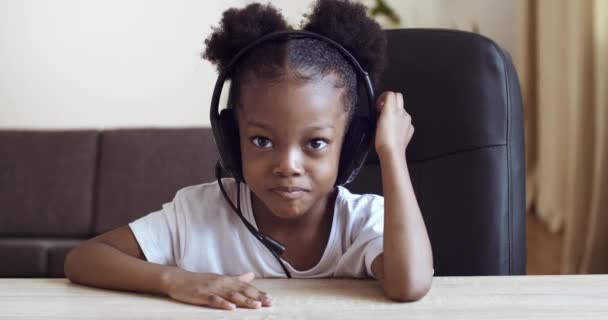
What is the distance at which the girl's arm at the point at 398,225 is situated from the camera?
80cm

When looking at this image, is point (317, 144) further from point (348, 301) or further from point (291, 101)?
point (348, 301)

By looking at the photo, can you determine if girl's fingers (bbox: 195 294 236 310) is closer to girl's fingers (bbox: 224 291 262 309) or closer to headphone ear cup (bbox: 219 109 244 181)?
girl's fingers (bbox: 224 291 262 309)

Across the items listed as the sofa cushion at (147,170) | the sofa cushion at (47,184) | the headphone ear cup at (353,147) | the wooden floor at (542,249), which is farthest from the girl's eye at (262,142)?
the wooden floor at (542,249)

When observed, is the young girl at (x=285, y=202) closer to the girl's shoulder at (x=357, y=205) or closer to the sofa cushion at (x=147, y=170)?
the girl's shoulder at (x=357, y=205)

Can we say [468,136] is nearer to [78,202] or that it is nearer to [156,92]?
[78,202]

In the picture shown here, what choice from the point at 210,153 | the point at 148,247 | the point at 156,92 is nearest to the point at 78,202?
the point at 210,153

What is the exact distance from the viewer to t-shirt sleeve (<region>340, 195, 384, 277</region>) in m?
0.96

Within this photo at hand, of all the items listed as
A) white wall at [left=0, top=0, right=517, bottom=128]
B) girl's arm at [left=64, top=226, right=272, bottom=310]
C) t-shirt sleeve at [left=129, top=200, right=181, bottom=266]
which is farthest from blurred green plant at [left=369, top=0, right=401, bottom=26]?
girl's arm at [left=64, top=226, right=272, bottom=310]

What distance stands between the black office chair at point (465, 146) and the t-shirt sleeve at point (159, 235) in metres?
Answer: 0.48

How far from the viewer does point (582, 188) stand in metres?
2.77

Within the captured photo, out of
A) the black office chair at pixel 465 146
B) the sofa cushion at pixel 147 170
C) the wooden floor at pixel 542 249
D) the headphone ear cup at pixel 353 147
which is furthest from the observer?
the wooden floor at pixel 542 249

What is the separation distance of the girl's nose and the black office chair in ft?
1.42

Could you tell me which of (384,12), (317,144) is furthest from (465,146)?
(384,12)

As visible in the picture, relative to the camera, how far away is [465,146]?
1197 mm
